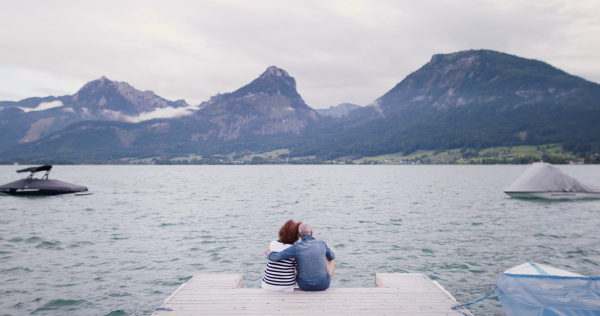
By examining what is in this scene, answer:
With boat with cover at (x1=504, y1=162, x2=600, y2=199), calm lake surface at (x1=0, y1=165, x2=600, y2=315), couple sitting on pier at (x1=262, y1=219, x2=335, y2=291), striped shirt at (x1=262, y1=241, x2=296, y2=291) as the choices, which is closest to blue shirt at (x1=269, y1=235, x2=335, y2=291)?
couple sitting on pier at (x1=262, y1=219, x2=335, y2=291)

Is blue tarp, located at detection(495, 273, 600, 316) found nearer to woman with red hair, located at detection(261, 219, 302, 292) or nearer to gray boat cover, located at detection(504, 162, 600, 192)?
woman with red hair, located at detection(261, 219, 302, 292)

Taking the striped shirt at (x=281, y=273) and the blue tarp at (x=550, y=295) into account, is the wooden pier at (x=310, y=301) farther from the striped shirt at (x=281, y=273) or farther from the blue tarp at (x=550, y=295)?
the blue tarp at (x=550, y=295)

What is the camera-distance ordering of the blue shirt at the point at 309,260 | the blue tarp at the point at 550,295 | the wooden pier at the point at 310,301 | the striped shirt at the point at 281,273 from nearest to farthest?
1. the blue tarp at the point at 550,295
2. the wooden pier at the point at 310,301
3. the blue shirt at the point at 309,260
4. the striped shirt at the point at 281,273

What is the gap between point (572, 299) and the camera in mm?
9211

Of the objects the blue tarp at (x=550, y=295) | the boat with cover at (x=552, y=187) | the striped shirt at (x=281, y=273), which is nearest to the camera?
the blue tarp at (x=550, y=295)

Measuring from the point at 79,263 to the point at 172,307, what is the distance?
13628 millimetres

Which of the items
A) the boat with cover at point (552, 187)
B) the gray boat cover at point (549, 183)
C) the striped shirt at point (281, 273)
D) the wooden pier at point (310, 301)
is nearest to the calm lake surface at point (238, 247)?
the wooden pier at point (310, 301)

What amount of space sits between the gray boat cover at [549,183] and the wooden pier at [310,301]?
4747 cm

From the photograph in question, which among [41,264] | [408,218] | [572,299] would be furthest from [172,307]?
[408,218]

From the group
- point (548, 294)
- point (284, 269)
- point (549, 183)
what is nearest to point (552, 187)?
point (549, 183)

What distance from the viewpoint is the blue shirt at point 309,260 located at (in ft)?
35.6

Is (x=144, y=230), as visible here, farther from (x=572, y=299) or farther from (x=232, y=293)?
(x=572, y=299)

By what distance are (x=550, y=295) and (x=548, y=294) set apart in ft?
0.15

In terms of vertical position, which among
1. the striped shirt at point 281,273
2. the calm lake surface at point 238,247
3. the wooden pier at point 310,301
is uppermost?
the striped shirt at point 281,273
